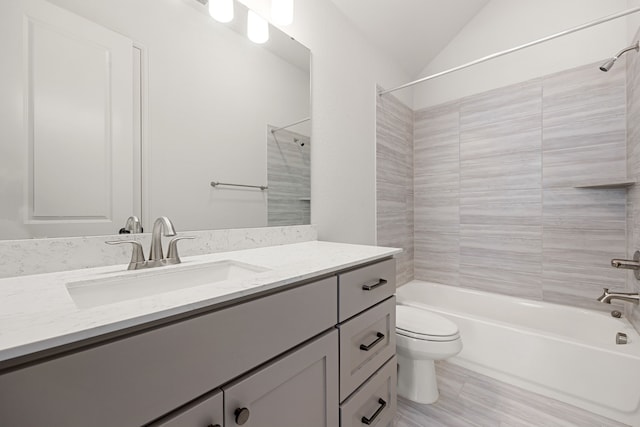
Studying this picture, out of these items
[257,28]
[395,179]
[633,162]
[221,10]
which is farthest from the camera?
[395,179]

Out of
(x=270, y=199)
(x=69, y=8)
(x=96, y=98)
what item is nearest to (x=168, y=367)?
(x=96, y=98)

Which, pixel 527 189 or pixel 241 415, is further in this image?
pixel 527 189

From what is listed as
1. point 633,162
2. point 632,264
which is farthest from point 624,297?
point 633,162

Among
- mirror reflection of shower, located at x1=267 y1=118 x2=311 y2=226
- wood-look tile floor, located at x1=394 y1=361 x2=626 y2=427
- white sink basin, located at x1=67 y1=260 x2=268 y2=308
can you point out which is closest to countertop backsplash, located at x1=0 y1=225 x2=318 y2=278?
white sink basin, located at x1=67 y1=260 x2=268 y2=308

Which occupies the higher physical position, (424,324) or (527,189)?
(527,189)

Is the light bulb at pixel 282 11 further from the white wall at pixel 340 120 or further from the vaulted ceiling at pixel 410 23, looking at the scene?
the vaulted ceiling at pixel 410 23

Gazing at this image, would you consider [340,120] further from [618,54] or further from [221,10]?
[618,54]

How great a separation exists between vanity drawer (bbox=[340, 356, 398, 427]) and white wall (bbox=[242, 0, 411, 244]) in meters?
0.83

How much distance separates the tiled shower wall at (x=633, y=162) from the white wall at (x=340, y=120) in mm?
1509

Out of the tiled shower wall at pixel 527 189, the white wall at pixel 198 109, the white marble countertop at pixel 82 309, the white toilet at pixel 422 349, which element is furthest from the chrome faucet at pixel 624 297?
the white wall at pixel 198 109

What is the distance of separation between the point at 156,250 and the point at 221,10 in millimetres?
1094

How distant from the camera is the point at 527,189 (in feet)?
7.00

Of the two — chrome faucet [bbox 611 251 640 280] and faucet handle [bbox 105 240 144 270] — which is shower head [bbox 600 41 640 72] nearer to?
chrome faucet [bbox 611 251 640 280]

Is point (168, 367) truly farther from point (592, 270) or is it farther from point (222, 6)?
point (592, 270)
